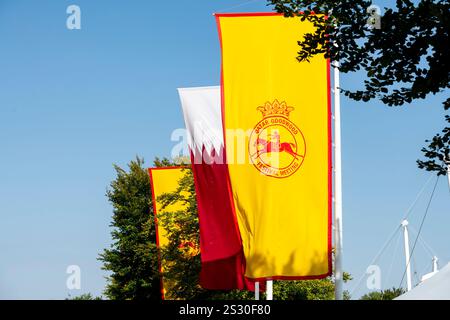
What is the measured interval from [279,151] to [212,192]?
17.5ft

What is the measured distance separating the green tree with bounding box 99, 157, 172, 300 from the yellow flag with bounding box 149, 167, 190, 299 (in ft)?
22.4

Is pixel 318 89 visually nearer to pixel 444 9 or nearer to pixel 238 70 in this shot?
pixel 238 70

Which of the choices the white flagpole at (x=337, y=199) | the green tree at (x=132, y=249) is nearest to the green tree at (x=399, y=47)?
the white flagpole at (x=337, y=199)

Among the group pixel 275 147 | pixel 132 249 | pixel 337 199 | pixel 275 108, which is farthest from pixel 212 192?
pixel 132 249

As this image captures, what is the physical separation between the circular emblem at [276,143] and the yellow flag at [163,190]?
20.3 m

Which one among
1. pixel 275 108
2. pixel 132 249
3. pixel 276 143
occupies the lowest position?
pixel 132 249

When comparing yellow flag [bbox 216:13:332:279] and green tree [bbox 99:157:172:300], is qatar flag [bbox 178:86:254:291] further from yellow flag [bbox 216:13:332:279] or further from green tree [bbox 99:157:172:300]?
green tree [bbox 99:157:172:300]

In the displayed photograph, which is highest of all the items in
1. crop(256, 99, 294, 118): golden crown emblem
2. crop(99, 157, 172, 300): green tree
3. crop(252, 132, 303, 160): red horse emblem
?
crop(256, 99, 294, 118): golden crown emblem

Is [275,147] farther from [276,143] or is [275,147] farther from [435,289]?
[435,289]

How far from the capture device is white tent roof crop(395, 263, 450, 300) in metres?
8.20

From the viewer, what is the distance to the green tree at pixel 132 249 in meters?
47.4

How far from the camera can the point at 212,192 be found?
23922 mm

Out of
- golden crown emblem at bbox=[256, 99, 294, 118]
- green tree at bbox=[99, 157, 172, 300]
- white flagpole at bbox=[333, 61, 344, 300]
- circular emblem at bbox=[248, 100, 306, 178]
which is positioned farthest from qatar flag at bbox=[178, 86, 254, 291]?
green tree at bbox=[99, 157, 172, 300]

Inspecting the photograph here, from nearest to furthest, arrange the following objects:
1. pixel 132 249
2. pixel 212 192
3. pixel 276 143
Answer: pixel 276 143
pixel 212 192
pixel 132 249
